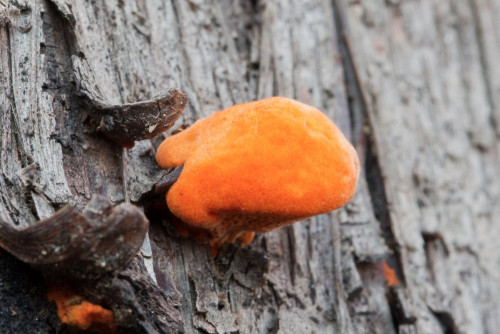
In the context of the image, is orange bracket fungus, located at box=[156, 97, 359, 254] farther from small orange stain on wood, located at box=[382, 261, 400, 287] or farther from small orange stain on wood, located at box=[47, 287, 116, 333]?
small orange stain on wood, located at box=[382, 261, 400, 287]

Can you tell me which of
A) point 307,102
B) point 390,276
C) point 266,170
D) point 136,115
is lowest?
point 390,276

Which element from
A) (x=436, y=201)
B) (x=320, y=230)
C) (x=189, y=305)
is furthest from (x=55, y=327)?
(x=436, y=201)

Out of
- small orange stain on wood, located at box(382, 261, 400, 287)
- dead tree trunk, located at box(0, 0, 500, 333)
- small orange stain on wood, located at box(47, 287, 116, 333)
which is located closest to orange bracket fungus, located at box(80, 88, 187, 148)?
dead tree trunk, located at box(0, 0, 500, 333)

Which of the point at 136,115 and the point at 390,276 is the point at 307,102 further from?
the point at 136,115

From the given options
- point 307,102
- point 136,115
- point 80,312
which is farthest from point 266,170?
point 307,102

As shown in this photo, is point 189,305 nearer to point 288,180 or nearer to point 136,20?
point 288,180
